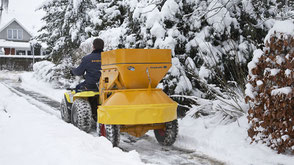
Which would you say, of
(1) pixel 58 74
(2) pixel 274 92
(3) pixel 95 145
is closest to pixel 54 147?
(3) pixel 95 145

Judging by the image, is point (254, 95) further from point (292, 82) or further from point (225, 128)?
point (225, 128)

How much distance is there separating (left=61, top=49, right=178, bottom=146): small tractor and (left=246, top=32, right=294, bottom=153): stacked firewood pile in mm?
1235

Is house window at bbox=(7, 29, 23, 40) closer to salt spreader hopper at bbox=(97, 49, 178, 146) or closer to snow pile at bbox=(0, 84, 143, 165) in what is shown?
snow pile at bbox=(0, 84, 143, 165)

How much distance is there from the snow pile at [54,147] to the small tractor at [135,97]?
361 mm

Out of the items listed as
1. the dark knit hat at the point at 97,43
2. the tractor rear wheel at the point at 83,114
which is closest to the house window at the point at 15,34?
the dark knit hat at the point at 97,43

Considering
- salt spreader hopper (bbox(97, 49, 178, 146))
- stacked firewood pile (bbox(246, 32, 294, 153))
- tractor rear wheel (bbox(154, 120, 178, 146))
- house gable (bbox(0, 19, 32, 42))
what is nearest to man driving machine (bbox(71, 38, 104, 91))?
salt spreader hopper (bbox(97, 49, 178, 146))

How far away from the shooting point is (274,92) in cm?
407

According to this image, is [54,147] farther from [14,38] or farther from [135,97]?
[14,38]

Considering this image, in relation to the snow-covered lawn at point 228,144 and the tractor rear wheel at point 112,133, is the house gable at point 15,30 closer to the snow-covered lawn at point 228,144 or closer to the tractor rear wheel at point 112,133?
the snow-covered lawn at point 228,144

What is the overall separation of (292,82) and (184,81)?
3.05m

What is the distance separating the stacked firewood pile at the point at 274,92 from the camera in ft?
13.0

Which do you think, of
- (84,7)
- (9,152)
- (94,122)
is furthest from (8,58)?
(9,152)

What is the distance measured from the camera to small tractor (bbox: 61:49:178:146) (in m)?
4.53

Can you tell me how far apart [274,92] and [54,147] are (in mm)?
2916
